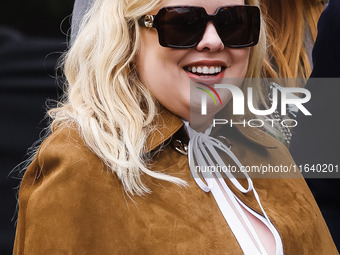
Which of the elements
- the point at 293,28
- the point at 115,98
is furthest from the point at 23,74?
the point at 115,98

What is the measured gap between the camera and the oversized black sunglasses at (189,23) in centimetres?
165

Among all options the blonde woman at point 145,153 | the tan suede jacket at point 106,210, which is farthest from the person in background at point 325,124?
the tan suede jacket at point 106,210

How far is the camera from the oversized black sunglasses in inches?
64.9

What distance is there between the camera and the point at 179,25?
166cm

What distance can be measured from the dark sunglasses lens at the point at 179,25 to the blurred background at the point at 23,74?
168 centimetres

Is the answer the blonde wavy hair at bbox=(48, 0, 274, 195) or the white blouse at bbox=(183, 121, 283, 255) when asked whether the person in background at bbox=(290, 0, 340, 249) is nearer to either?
the white blouse at bbox=(183, 121, 283, 255)

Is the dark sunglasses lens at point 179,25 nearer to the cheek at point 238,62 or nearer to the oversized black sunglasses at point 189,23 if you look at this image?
the oversized black sunglasses at point 189,23

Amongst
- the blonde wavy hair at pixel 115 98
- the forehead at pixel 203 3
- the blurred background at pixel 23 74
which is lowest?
the blurred background at pixel 23 74

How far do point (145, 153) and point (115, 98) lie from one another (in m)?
0.17

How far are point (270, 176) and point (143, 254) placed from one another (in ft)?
1.74

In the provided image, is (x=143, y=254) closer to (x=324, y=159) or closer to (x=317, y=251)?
(x=317, y=251)

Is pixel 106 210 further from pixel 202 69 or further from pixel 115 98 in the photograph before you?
pixel 202 69

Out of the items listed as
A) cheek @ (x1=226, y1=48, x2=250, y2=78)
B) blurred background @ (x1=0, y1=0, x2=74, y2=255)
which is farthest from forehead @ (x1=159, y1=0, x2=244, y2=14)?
blurred background @ (x1=0, y1=0, x2=74, y2=255)

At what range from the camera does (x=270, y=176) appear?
1.95m
